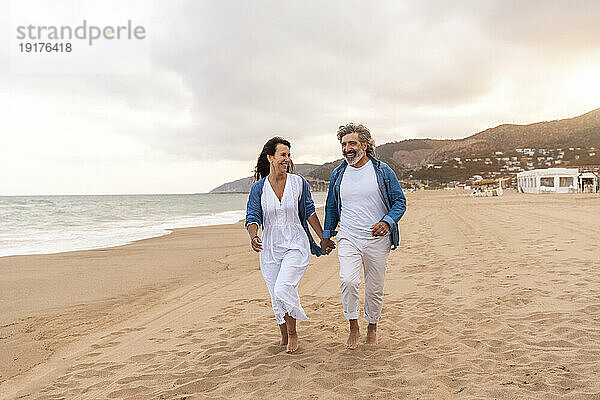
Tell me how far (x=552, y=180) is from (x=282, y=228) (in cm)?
4534

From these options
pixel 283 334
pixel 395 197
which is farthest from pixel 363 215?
pixel 283 334

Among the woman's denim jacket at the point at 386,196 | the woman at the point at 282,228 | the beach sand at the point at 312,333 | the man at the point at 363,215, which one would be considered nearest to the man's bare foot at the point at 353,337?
the man at the point at 363,215

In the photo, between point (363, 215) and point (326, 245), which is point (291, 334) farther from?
point (363, 215)

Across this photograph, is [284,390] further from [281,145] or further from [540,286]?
[540,286]

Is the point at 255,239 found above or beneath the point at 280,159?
beneath

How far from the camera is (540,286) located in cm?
591

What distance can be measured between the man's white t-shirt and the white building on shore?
41227 mm

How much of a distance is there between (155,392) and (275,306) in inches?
46.0

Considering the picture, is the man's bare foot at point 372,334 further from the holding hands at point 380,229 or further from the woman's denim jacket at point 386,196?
the holding hands at point 380,229

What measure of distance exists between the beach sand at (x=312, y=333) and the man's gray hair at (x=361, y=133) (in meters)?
1.81

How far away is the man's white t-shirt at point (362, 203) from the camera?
3830 millimetres

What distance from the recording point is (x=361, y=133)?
3.96 meters

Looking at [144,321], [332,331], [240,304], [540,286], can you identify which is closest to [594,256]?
[540,286]

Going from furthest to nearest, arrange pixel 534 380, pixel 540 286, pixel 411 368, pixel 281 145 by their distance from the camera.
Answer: pixel 540 286 < pixel 281 145 < pixel 411 368 < pixel 534 380
